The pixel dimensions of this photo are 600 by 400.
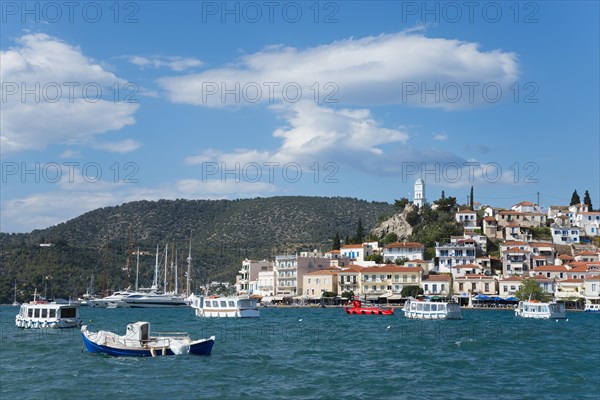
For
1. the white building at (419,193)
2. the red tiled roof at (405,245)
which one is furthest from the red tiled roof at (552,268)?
the white building at (419,193)

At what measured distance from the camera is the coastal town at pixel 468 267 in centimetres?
11106

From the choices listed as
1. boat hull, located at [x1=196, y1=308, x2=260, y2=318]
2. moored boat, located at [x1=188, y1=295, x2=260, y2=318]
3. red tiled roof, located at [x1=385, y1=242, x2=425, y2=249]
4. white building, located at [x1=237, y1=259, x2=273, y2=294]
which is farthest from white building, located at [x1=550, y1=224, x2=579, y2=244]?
boat hull, located at [x1=196, y1=308, x2=260, y2=318]

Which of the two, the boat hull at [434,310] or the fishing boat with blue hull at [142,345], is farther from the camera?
the boat hull at [434,310]

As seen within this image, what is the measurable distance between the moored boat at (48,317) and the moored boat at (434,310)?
3435 centimetres

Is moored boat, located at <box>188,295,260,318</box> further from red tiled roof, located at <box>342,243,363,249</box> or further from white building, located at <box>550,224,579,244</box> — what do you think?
white building, located at <box>550,224,579,244</box>

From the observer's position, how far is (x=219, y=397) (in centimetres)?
2592

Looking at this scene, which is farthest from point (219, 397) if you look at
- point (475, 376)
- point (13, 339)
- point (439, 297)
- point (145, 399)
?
point (439, 297)

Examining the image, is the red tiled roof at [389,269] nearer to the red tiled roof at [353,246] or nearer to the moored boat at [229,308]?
the red tiled roof at [353,246]

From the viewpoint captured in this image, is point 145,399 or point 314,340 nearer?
point 145,399

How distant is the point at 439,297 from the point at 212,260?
87535 millimetres

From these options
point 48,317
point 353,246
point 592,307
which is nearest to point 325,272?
point 353,246

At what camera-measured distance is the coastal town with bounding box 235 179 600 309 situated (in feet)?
364

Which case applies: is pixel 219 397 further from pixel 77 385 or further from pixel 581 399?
pixel 581 399

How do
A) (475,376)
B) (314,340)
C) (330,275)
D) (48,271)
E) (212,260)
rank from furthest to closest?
(212,260)
(48,271)
(330,275)
(314,340)
(475,376)
